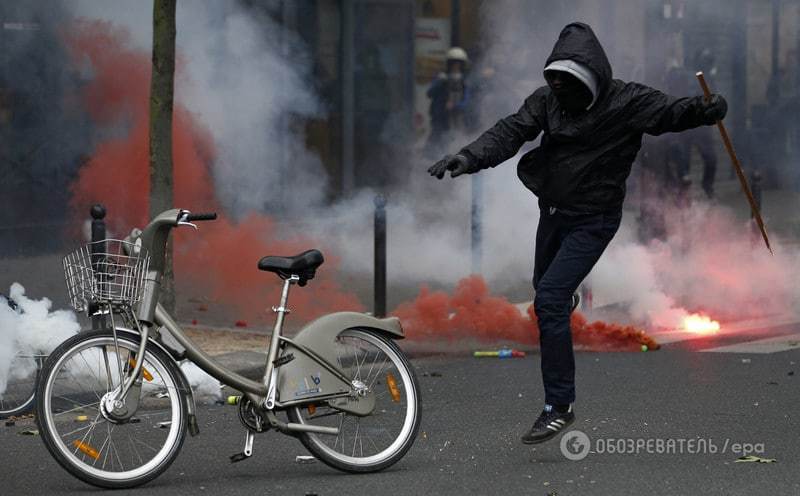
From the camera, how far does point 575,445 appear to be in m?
6.18

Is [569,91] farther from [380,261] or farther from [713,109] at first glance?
[380,261]

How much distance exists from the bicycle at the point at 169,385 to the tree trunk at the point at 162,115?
3.32 m

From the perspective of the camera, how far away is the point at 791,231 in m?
15.1

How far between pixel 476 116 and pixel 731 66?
516cm

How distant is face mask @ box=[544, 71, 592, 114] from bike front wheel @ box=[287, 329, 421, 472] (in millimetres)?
1180

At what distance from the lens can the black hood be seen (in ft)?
19.3

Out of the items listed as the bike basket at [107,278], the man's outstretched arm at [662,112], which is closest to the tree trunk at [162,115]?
the bike basket at [107,278]

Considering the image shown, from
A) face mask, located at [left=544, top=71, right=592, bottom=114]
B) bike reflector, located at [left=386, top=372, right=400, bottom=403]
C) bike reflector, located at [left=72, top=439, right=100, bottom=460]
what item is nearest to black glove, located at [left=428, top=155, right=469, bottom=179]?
face mask, located at [left=544, top=71, right=592, bottom=114]

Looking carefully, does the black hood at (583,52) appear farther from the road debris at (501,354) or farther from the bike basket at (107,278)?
the road debris at (501,354)

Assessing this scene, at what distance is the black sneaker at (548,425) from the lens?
5977mm

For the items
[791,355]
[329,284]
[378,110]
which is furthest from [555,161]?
[378,110]

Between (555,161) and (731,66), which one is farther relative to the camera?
(731,66)

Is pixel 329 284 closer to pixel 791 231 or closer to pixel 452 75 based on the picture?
pixel 791 231

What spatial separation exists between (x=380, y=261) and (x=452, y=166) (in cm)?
384
